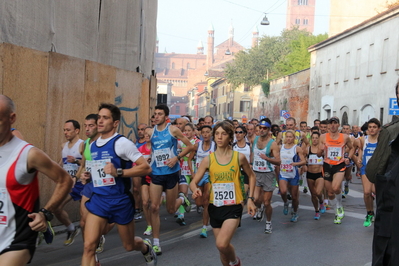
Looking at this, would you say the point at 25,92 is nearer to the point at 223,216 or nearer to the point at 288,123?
the point at 223,216

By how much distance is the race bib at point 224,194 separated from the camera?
646 centimetres

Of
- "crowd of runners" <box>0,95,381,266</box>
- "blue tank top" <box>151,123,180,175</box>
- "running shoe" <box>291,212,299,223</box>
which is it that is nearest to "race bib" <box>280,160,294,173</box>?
"crowd of runners" <box>0,95,381,266</box>

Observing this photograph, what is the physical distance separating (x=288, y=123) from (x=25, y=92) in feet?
25.2

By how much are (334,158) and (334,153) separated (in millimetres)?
120

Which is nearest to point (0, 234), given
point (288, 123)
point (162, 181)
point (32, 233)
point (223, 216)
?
point (32, 233)

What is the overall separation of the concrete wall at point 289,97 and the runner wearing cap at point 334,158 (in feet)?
112

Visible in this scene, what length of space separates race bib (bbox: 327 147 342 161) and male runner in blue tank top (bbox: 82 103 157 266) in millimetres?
6621

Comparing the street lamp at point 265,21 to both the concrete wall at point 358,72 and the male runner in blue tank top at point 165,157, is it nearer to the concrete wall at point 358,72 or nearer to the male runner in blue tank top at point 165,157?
the concrete wall at point 358,72

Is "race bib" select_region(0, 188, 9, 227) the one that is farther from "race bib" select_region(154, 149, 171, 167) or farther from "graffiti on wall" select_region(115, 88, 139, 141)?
"graffiti on wall" select_region(115, 88, 139, 141)

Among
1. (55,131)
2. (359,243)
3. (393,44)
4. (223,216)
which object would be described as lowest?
(359,243)

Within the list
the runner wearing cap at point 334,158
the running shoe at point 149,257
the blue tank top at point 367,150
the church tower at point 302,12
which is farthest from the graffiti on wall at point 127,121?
the church tower at point 302,12

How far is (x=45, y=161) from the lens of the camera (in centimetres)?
398

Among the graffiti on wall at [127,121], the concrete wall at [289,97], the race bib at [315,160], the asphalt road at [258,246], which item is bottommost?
the asphalt road at [258,246]

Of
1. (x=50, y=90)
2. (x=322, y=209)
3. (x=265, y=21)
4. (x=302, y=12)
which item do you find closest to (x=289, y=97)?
(x=265, y=21)
